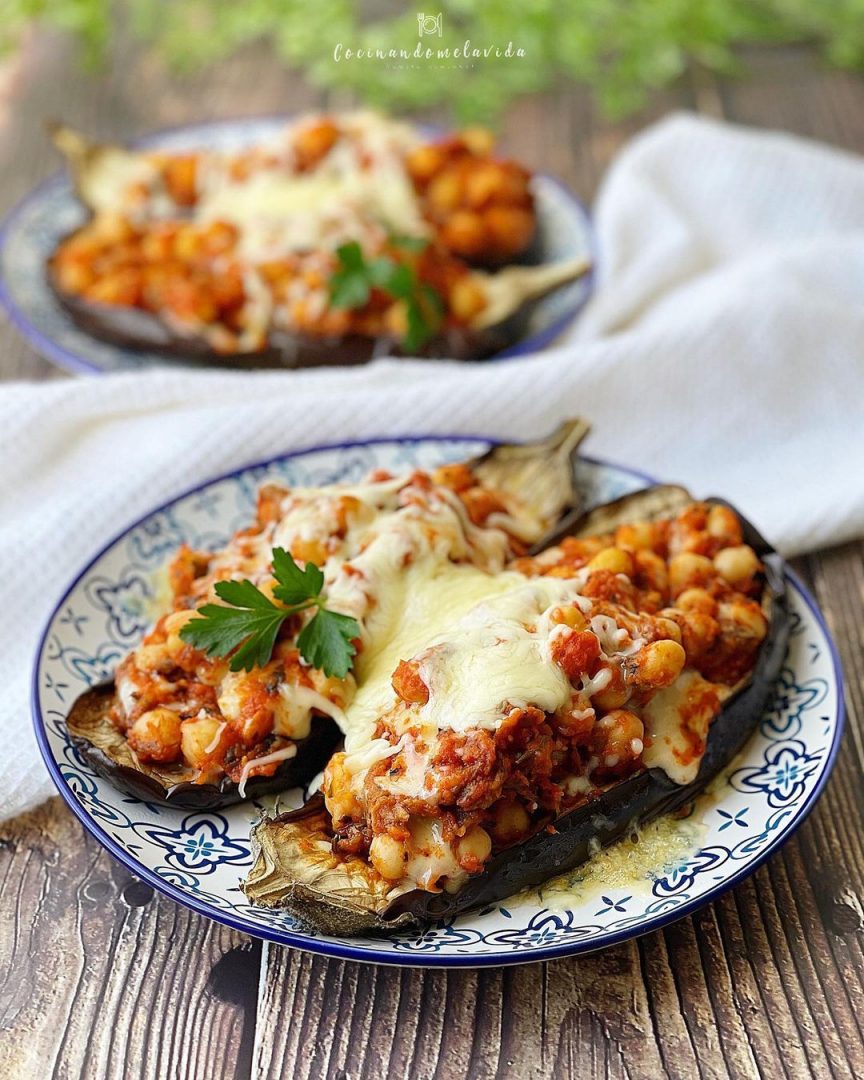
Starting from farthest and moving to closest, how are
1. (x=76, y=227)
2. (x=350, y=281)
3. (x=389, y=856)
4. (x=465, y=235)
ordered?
(x=76, y=227) < (x=465, y=235) < (x=350, y=281) < (x=389, y=856)

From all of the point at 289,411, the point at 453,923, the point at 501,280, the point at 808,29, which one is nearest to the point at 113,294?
the point at 289,411

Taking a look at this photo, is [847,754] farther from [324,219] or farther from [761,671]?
[324,219]

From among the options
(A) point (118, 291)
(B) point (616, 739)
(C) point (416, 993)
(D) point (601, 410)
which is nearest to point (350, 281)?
(A) point (118, 291)

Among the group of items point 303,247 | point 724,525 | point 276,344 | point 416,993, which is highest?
point 303,247

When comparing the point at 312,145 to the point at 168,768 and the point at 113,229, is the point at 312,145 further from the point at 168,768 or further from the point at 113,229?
the point at 168,768

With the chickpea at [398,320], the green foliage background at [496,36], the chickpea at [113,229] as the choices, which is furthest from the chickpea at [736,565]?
the green foliage background at [496,36]

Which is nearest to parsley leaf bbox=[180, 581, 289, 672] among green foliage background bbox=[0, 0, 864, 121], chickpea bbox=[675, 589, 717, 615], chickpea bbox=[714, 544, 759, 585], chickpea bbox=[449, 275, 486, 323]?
chickpea bbox=[675, 589, 717, 615]

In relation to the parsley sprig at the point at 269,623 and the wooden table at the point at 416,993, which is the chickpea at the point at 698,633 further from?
the parsley sprig at the point at 269,623
